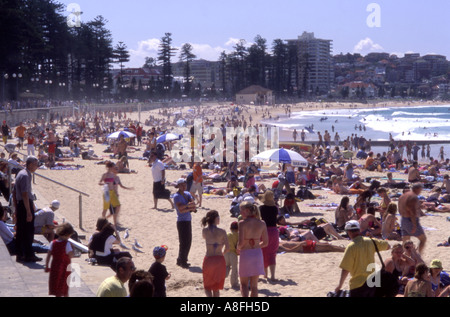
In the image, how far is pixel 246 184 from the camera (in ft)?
47.0

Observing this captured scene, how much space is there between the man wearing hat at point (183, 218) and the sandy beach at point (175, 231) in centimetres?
17

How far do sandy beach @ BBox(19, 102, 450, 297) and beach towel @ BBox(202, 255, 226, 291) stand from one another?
3.79ft

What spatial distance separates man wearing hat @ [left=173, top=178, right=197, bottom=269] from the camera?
794 centimetres

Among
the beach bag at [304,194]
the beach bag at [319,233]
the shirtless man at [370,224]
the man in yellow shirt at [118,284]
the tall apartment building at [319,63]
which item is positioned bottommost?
the beach bag at [304,194]

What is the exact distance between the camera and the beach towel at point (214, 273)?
227 inches

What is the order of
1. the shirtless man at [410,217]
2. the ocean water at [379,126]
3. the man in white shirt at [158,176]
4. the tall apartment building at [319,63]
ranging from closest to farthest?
the shirtless man at [410,217] < the man in white shirt at [158,176] < the ocean water at [379,126] < the tall apartment building at [319,63]

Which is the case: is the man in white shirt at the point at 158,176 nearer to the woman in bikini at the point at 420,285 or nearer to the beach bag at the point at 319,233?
the beach bag at the point at 319,233

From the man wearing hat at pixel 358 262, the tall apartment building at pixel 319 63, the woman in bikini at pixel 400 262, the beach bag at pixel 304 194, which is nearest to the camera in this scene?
the man wearing hat at pixel 358 262

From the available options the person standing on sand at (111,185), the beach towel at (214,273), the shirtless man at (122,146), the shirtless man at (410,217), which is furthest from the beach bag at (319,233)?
the shirtless man at (122,146)

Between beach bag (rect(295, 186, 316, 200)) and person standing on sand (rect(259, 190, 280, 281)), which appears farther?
beach bag (rect(295, 186, 316, 200))

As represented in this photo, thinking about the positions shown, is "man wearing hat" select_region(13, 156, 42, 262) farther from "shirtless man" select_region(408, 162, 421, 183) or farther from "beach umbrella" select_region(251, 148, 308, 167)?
"shirtless man" select_region(408, 162, 421, 183)

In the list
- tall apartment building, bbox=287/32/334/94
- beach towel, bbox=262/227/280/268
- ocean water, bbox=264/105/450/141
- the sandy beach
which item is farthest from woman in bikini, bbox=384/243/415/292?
tall apartment building, bbox=287/32/334/94

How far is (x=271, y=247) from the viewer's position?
7297 mm
